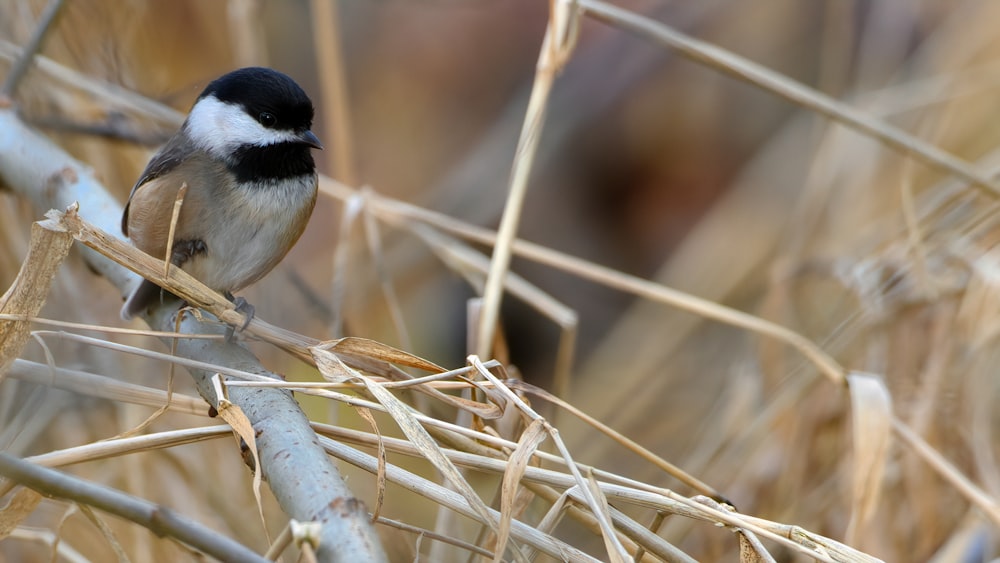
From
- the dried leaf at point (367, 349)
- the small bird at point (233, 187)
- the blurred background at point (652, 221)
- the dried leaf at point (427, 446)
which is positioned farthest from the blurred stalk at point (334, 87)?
the dried leaf at point (427, 446)

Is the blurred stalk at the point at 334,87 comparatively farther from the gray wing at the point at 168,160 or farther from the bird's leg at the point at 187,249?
the bird's leg at the point at 187,249

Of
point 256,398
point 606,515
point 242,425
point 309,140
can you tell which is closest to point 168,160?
point 309,140

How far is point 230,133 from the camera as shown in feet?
5.84

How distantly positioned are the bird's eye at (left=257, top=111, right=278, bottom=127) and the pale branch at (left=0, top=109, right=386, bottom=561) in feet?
Result: 1.07

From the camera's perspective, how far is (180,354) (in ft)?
4.65

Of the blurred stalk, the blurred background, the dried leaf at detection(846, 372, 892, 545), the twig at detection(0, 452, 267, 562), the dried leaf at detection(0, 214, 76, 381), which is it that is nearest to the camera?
the twig at detection(0, 452, 267, 562)

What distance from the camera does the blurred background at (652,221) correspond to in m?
1.95

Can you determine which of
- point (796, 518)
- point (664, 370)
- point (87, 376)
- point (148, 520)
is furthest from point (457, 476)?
point (664, 370)

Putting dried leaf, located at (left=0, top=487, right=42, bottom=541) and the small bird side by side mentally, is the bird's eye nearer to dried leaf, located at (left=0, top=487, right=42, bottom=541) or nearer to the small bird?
the small bird

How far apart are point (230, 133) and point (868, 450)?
1313 mm

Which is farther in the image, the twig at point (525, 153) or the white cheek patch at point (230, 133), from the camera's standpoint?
the white cheek patch at point (230, 133)

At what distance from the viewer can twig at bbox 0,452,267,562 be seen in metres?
0.78

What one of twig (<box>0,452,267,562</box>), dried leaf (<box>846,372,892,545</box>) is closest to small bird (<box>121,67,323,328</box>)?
twig (<box>0,452,267,562</box>)

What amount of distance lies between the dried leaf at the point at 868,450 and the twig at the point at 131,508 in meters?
1.05
